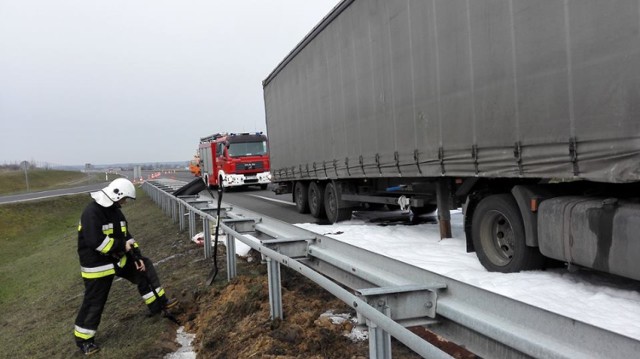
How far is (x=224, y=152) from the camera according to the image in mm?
23906

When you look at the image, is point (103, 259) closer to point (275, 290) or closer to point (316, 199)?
point (275, 290)

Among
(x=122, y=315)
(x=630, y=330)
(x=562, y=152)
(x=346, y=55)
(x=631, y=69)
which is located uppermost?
(x=346, y=55)

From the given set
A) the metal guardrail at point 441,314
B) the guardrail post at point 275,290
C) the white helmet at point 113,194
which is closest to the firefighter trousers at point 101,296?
the white helmet at point 113,194

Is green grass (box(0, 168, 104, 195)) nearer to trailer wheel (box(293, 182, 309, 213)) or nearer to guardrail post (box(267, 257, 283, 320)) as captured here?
trailer wheel (box(293, 182, 309, 213))

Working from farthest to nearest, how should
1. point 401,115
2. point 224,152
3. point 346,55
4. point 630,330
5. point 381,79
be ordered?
1. point 224,152
2. point 346,55
3. point 381,79
4. point 401,115
5. point 630,330

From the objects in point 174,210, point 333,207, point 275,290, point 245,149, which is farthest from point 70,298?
point 245,149

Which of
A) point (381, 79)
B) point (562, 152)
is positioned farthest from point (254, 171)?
point (562, 152)

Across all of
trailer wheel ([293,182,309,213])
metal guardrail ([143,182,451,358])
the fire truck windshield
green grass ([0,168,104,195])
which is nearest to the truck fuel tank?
metal guardrail ([143,182,451,358])

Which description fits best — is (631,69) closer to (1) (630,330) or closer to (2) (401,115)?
(1) (630,330)

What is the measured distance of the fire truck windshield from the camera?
23781 mm

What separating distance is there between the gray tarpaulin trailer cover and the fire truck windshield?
14710 millimetres

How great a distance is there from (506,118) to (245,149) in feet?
65.4

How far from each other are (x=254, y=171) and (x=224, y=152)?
1.72 m

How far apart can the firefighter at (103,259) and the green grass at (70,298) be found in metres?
0.24
